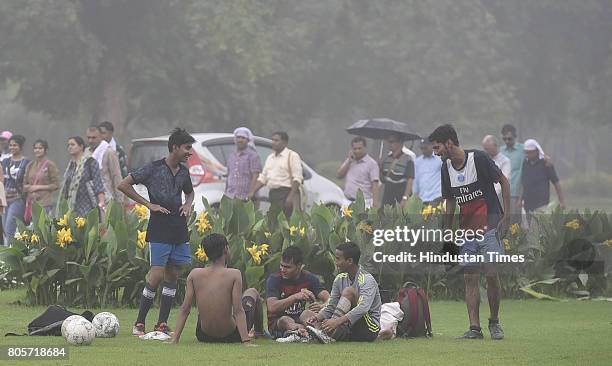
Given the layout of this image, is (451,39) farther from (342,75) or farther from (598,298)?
(598,298)

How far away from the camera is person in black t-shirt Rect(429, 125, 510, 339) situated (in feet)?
35.4

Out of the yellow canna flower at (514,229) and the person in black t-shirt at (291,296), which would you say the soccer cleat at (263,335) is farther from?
the yellow canna flower at (514,229)

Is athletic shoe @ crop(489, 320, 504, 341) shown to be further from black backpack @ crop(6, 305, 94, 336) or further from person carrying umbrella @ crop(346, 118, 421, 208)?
person carrying umbrella @ crop(346, 118, 421, 208)

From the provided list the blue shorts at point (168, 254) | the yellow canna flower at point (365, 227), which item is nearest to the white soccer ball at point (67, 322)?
the blue shorts at point (168, 254)

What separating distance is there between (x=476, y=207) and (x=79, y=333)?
3437 millimetres

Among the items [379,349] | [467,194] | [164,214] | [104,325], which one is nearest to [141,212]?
[164,214]

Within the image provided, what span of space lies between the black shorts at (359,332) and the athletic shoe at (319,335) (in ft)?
0.39

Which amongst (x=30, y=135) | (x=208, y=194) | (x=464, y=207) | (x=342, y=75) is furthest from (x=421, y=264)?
(x=30, y=135)

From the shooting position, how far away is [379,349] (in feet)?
32.6

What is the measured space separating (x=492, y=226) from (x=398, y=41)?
1757 inches

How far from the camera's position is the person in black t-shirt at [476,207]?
10.8 meters

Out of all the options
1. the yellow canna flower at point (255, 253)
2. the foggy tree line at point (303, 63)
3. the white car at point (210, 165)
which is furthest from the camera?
the foggy tree line at point (303, 63)

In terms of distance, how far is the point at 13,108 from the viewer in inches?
2921

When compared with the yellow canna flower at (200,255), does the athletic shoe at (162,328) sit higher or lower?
lower
